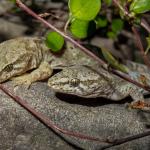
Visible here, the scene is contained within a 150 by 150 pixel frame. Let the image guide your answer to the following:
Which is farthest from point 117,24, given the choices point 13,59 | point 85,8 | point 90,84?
point 85,8

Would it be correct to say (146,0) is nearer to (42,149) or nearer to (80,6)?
(80,6)

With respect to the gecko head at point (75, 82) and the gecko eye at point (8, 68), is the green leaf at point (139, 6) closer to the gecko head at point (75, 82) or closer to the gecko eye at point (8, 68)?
the gecko head at point (75, 82)

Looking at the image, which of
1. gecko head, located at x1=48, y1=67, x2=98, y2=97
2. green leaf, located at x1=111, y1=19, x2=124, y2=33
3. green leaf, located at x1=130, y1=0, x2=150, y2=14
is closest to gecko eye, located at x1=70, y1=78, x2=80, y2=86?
gecko head, located at x1=48, y1=67, x2=98, y2=97

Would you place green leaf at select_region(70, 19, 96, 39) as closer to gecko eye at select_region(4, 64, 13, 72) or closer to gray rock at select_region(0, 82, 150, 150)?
gray rock at select_region(0, 82, 150, 150)

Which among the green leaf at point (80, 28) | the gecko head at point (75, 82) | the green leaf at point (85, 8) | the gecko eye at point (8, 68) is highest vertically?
the green leaf at point (85, 8)

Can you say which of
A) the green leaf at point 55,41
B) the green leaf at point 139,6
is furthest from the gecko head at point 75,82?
the green leaf at point 139,6
